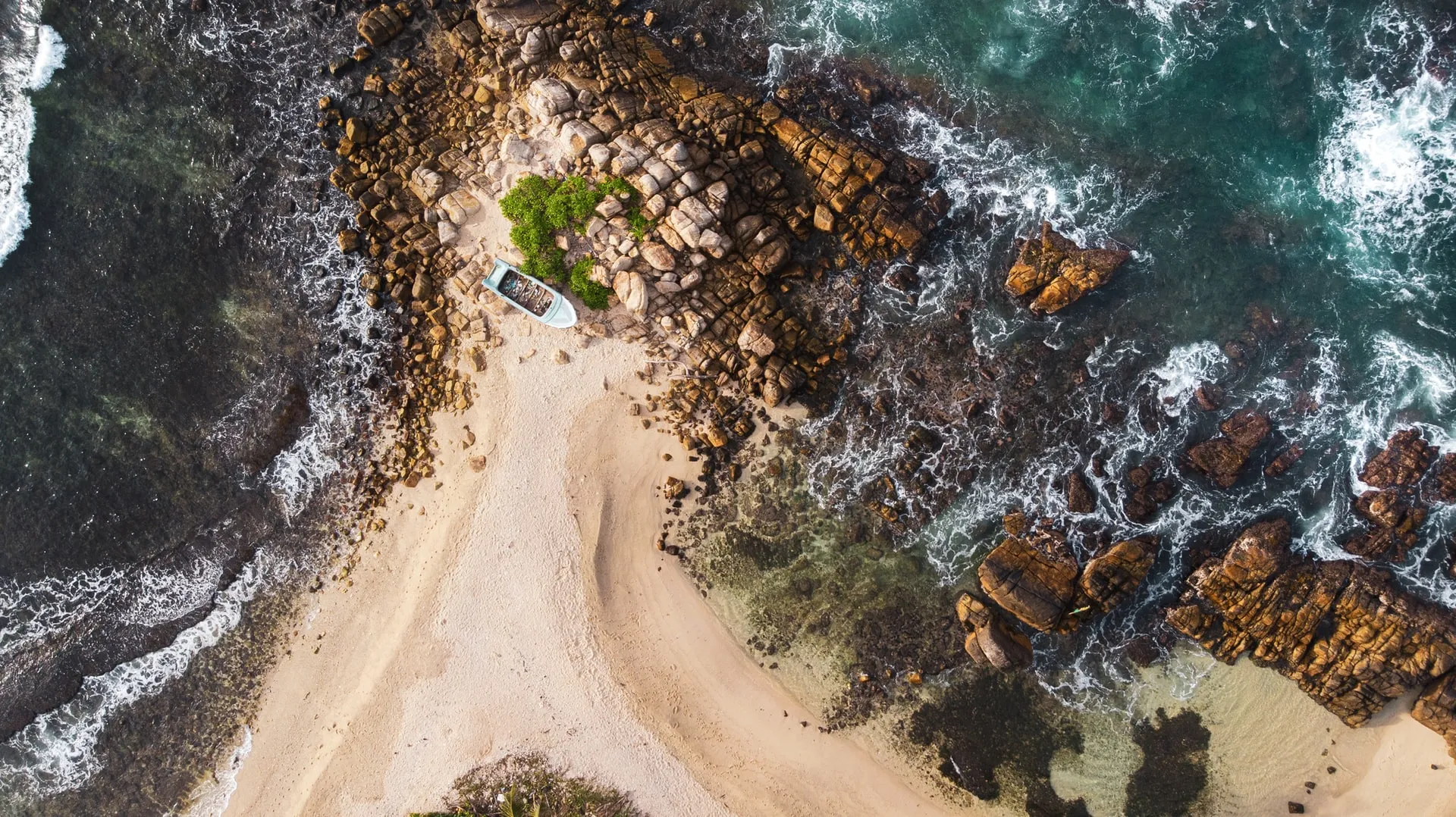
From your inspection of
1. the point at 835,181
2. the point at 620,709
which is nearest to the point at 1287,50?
the point at 835,181

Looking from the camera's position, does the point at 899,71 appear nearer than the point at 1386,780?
No

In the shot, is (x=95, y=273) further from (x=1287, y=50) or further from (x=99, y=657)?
(x=1287, y=50)

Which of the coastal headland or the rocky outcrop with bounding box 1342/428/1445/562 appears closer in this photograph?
the rocky outcrop with bounding box 1342/428/1445/562

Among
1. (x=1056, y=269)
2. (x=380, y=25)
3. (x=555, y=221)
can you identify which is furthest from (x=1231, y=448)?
(x=380, y=25)

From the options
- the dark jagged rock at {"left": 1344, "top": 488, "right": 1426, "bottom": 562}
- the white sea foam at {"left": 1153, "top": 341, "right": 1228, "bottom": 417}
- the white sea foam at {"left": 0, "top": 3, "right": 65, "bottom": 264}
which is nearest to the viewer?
the dark jagged rock at {"left": 1344, "top": 488, "right": 1426, "bottom": 562}

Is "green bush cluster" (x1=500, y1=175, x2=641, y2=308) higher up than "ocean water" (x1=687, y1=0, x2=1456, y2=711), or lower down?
lower down

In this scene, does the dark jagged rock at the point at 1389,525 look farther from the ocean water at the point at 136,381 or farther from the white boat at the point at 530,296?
the ocean water at the point at 136,381

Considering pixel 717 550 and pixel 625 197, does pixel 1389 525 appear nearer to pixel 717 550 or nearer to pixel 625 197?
pixel 717 550

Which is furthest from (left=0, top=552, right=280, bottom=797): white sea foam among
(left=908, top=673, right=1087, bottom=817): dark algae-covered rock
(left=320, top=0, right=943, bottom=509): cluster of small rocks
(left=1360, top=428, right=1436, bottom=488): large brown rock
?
(left=1360, top=428, right=1436, bottom=488): large brown rock

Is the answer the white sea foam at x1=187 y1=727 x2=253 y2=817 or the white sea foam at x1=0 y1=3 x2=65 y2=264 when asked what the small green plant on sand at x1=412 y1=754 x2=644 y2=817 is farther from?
the white sea foam at x1=0 y1=3 x2=65 y2=264
